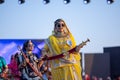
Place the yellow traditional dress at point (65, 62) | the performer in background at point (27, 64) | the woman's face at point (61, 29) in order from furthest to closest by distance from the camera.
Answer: the performer in background at point (27, 64)
the woman's face at point (61, 29)
the yellow traditional dress at point (65, 62)

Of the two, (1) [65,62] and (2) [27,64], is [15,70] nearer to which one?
(2) [27,64]

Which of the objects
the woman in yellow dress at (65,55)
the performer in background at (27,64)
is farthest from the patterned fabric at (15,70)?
the woman in yellow dress at (65,55)

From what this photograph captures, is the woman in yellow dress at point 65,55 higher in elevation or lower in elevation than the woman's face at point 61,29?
lower

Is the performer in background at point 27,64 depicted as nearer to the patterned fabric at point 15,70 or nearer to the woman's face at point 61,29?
the patterned fabric at point 15,70

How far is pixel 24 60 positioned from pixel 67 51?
1.70 meters

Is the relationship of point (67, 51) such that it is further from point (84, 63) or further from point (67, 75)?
point (84, 63)

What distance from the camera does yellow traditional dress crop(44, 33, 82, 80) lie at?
669cm

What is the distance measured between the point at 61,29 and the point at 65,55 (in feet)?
1.56


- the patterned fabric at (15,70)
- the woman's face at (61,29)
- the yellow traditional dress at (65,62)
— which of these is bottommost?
the patterned fabric at (15,70)

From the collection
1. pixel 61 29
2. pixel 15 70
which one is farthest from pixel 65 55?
pixel 15 70

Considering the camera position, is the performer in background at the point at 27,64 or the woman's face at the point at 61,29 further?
the performer in background at the point at 27,64

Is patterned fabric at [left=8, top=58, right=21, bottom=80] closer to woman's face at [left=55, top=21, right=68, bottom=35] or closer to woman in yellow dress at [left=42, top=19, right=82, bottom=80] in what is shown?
woman in yellow dress at [left=42, top=19, right=82, bottom=80]

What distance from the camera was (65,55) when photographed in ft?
22.0

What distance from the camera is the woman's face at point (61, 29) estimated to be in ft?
22.4
